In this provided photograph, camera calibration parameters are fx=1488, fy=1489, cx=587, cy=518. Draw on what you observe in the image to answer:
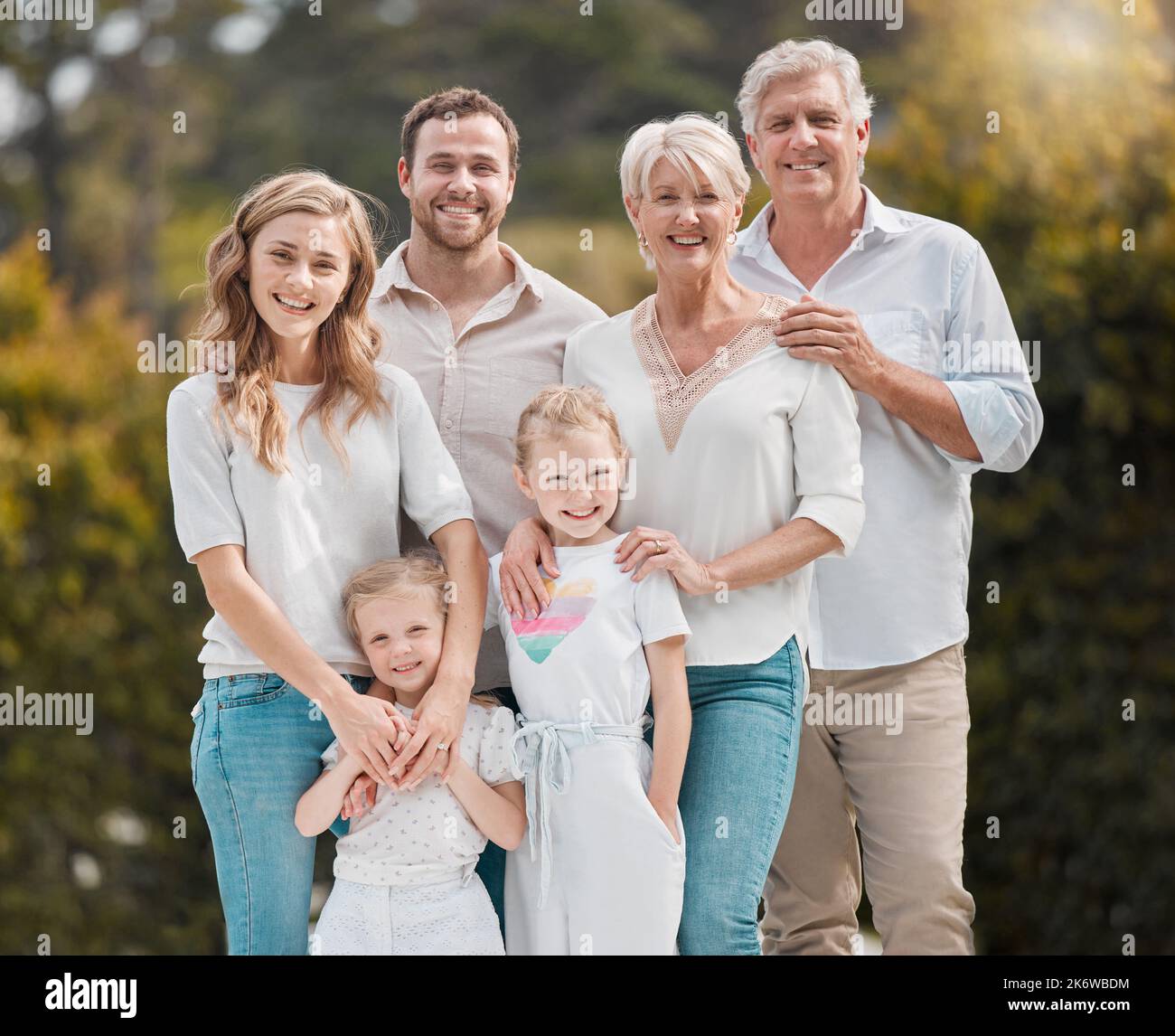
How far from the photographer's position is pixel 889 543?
3.37 meters

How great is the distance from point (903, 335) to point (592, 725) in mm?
1204

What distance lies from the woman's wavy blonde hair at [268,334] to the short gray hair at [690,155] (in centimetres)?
57

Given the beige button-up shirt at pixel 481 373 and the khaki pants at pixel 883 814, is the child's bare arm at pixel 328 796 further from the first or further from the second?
the khaki pants at pixel 883 814

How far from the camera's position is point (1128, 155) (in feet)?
16.6

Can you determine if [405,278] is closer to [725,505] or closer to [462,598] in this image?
[462,598]

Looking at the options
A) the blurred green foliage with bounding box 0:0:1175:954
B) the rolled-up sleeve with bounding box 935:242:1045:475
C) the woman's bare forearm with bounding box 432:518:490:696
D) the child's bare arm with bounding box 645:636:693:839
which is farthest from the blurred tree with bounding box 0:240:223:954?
the rolled-up sleeve with bounding box 935:242:1045:475

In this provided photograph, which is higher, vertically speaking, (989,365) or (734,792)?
(989,365)

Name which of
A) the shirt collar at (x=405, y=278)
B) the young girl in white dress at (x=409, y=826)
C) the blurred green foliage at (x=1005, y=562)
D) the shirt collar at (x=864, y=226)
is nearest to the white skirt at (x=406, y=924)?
the young girl in white dress at (x=409, y=826)

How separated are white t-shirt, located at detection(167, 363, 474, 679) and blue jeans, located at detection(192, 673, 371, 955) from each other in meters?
0.08

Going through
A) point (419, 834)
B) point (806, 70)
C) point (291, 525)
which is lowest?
point (419, 834)

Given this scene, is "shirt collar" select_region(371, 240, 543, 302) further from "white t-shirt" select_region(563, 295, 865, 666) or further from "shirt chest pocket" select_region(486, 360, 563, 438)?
"white t-shirt" select_region(563, 295, 865, 666)

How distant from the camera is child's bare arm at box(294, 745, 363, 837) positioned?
2.85 meters

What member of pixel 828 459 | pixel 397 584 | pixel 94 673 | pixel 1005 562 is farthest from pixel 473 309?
pixel 94 673

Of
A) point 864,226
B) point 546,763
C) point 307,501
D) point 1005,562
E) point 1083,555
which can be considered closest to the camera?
point 546,763
